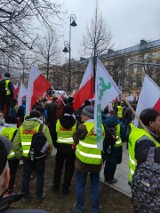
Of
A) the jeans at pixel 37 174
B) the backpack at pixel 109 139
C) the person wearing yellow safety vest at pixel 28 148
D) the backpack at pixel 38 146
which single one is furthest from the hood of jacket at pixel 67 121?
the jeans at pixel 37 174

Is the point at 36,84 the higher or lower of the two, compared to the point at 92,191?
higher

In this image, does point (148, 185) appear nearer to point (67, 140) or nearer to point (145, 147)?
point (145, 147)

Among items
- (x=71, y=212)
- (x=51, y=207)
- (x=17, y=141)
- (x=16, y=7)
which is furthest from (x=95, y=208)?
(x=16, y=7)

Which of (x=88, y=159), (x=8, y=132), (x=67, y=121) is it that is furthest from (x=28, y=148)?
(x=88, y=159)

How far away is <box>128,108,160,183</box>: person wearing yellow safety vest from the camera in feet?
9.19

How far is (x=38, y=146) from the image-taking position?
16.3ft

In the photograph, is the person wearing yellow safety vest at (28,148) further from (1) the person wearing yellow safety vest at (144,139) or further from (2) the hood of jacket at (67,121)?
(1) the person wearing yellow safety vest at (144,139)

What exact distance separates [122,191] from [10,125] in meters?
2.73

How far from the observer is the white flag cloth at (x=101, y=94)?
3.89 metres

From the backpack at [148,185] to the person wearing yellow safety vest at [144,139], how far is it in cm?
12

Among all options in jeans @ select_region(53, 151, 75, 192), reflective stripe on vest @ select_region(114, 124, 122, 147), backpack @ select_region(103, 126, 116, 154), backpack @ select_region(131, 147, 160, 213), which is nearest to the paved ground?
backpack @ select_region(103, 126, 116, 154)

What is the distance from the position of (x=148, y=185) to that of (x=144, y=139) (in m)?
0.59

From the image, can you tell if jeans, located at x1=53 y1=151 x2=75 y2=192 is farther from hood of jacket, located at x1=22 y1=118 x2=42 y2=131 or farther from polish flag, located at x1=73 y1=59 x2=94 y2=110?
polish flag, located at x1=73 y1=59 x2=94 y2=110

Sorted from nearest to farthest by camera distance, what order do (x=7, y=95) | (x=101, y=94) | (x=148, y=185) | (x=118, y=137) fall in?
1. (x=148, y=185)
2. (x=101, y=94)
3. (x=118, y=137)
4. (x=7, y=95)
